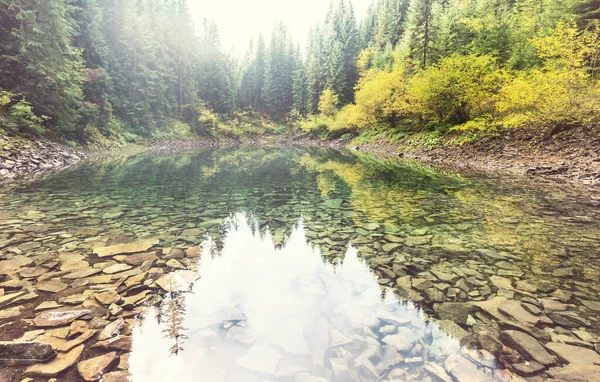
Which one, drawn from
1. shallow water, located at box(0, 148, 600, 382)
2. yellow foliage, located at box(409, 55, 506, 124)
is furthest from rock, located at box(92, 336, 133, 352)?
yellow foliage, located at box(409, 55, 506, 124)

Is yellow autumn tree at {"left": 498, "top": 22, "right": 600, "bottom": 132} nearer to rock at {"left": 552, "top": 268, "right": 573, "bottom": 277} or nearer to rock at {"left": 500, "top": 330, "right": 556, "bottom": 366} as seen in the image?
rock at {"left": 552, "top": 268, "right": 573, "bottom": 277}

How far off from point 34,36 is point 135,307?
943 inches

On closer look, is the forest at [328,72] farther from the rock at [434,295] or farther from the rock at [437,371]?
the rock at [437,371]

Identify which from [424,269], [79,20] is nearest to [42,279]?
[424,269]

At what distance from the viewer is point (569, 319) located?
354 centimetres

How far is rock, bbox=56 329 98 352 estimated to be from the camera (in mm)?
2961

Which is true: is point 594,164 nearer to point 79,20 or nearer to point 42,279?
point 42,279

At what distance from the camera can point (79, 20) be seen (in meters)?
28.9

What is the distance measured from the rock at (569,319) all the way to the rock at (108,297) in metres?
5.56

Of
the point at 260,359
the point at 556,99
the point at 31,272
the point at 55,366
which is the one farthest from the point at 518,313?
the point at 556,99

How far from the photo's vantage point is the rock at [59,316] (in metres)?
3.34

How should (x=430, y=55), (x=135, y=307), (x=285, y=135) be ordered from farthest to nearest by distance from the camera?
1. (x=285, y=135)
2. (x=430, y=55)
3. (x=135, y=307)

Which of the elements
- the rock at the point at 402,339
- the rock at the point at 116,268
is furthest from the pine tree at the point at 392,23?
the rock at the point at 402,339

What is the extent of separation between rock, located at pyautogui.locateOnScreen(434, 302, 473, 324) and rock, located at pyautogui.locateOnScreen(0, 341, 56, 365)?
4323 millimetres
